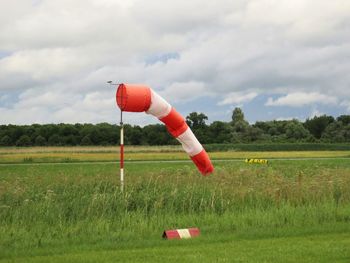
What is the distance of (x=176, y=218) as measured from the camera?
12961 millimetres

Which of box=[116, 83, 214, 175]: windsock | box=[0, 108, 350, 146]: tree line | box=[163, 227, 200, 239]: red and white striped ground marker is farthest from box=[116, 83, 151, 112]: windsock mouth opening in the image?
box=[0, 108, 350, 146]: tree line

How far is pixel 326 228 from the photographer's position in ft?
38.4

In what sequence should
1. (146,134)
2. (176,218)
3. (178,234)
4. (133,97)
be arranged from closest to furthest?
(178,234) < (176,218) < (133,97) < (146,134)

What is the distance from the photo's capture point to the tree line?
10100 cm

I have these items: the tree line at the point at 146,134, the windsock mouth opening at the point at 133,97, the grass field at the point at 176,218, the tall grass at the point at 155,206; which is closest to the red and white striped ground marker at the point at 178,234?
the grass field at the point at 176,218

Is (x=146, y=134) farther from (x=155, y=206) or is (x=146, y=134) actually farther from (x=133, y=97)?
(x=155, y=206)

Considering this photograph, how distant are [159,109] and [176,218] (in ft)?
21.7

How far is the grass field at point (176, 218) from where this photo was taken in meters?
9.43

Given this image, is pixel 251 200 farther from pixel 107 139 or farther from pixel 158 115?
pixel 107 139

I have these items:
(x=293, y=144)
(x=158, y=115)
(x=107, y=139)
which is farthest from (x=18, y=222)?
(x=107, y=139)

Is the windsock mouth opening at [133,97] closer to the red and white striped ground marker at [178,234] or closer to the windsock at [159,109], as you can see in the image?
the windsock at [159,109]

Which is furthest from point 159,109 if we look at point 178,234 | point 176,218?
point 178,234

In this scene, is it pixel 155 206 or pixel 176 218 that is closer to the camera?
pixel 176 218

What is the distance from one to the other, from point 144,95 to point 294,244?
9205 mm
